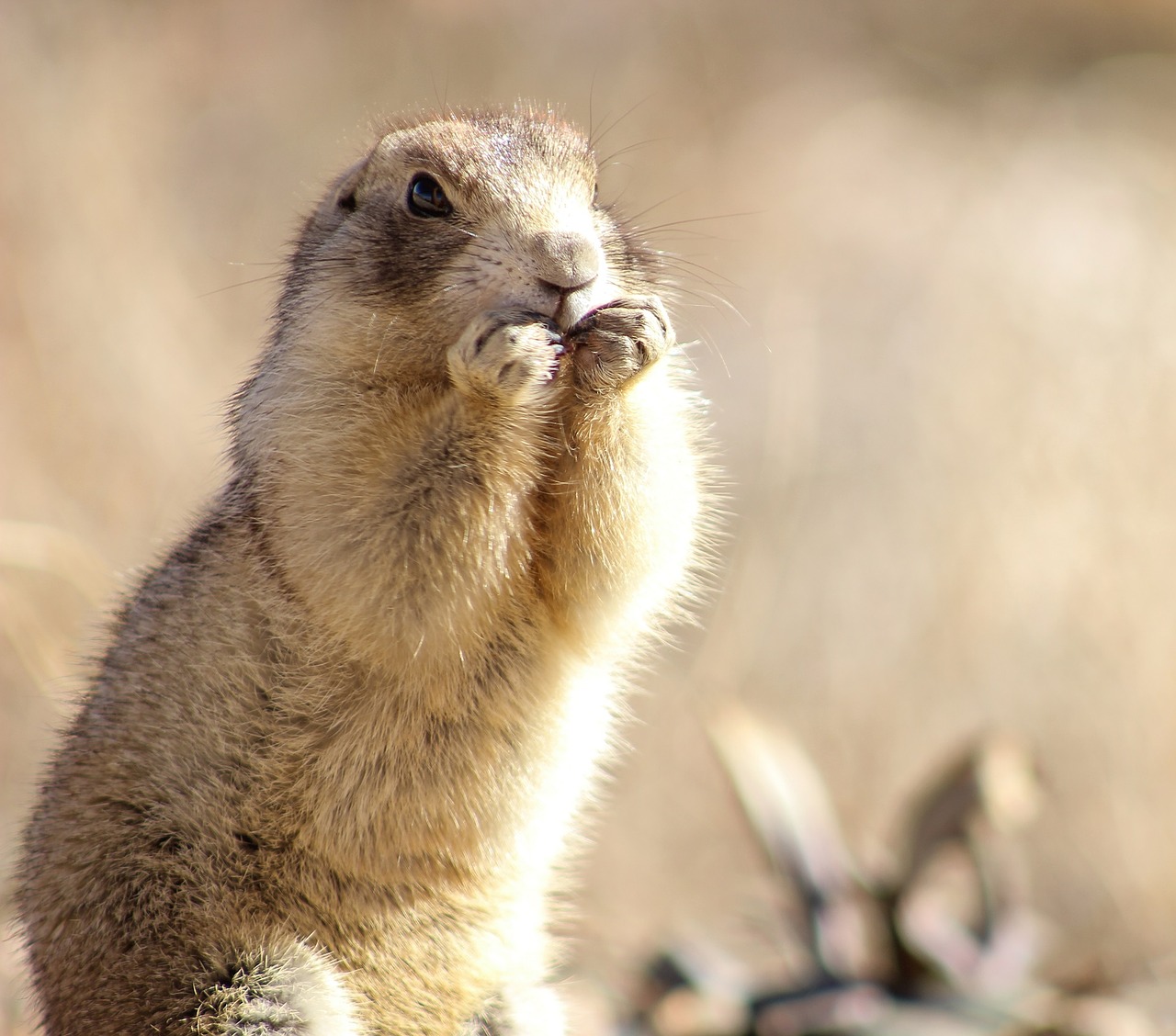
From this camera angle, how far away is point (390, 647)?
2506 mm

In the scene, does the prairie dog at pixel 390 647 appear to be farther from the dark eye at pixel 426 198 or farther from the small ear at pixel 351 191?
the small ear at pixel 351 191

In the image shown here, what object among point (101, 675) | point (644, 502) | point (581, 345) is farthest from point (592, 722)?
point (101, 675)

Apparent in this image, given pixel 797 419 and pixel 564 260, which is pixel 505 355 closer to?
pixel 564 260

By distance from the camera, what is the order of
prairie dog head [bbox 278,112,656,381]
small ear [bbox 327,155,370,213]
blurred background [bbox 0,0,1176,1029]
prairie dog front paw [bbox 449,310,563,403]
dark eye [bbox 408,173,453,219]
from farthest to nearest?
blurred background [bbox 0,0,1176,1029] → small ear [bbox 327,155,370,213] → dark eye [bbox 408,173,453,219] → prairie dog head [bbox 278,112,656,381] → prairie dog front paw [bbox 449,310,563,403]

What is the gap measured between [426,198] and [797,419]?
14.2ft

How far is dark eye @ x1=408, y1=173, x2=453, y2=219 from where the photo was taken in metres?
2.64

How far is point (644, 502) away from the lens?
2672mm

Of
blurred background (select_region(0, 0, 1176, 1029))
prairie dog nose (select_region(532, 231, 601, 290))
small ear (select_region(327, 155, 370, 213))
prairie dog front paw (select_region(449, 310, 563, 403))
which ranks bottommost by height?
blurred background (select_region(0, 0, 1176, 1029))

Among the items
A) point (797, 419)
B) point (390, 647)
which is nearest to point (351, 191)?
point (390, 647)

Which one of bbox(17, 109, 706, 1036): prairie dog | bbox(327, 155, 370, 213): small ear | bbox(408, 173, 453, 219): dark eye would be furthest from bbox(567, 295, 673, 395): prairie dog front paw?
bbox(327, 155, 370, 213): small ear

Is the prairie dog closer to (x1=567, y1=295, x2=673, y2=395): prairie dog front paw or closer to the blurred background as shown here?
(x1=567, y1=295, x2=673, y2=395): prairie dog front paw

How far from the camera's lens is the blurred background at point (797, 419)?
5.99m

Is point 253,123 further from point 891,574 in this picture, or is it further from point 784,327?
point 891,574

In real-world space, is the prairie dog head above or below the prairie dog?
above
